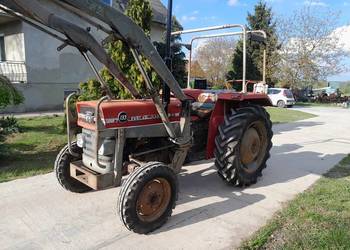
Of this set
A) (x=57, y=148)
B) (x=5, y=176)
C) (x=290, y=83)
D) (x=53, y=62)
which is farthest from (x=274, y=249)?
(x=290, y=83)

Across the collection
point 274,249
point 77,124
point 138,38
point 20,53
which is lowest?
point 274,249

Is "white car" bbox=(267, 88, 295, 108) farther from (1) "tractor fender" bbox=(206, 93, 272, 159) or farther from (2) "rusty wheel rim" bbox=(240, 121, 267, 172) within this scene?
(1) "tractor fender" bbox=(206, 93, 272, 159)

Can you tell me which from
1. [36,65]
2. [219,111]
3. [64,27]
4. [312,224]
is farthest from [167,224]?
[36,65]

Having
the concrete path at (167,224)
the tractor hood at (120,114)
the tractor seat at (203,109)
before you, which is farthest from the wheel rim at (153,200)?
the tractor seat at (203,109)

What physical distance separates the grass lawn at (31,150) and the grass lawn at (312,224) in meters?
3.62

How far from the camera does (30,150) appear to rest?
260 inches

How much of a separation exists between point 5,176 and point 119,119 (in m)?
2.63

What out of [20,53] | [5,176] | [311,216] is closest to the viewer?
[311,216]

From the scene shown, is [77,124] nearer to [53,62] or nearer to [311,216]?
[311,216]

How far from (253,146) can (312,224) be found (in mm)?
1594

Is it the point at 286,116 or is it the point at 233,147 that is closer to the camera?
the point at 233,147

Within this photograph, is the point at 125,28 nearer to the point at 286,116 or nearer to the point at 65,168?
the point at 65,168

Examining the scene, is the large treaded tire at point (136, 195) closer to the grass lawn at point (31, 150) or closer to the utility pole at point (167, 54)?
the utility pole at point (167, 54)

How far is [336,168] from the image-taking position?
19.2 feet
